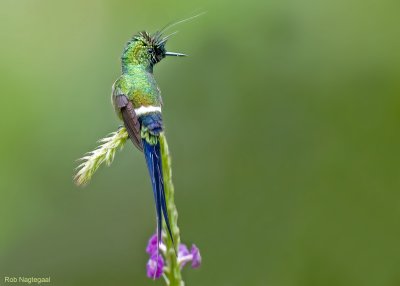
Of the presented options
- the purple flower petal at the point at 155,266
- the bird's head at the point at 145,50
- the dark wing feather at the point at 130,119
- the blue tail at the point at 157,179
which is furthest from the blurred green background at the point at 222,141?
the purple flower petal at the point at 155,266

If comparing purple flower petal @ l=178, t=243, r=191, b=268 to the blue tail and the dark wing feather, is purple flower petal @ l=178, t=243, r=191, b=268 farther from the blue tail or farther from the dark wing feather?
the dark wing feather

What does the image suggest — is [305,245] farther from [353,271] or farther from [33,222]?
[33,222]

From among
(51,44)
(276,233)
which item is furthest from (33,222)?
(276,233)

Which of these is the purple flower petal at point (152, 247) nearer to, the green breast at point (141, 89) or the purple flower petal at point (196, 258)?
the purple flower petal at point (196, 258)

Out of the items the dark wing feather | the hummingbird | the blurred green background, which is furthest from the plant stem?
the blurred green background

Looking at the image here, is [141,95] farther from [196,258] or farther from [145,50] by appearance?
[196,258]

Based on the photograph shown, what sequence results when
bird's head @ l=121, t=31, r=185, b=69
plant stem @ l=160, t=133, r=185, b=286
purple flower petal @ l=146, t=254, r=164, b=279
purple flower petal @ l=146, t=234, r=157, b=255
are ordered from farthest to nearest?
bird's head @ l=121, t=31, r=185, b=69, purple flower petal @ l=146, t=234, r=157, b=255, purple flower petal @ l=146, t=254, r=164, b=279, plant stem @ l=160, t=133, r=185, b=286

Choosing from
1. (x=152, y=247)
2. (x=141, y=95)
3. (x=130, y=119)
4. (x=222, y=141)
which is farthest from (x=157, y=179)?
(x=222, y=141)
